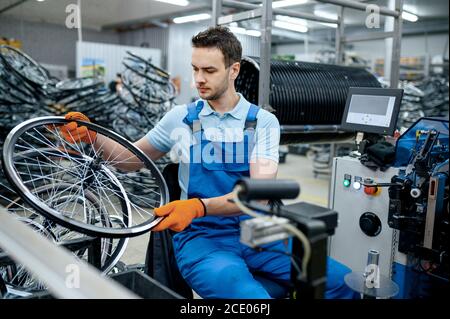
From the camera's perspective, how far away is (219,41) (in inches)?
64.4

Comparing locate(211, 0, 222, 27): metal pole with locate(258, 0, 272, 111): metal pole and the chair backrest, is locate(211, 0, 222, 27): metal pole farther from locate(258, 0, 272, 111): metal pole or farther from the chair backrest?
the chair backrest

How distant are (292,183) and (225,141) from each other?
0.85 metres

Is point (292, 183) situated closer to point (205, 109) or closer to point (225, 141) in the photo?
point (225, 141)

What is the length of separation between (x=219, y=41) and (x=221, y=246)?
2.70 feet

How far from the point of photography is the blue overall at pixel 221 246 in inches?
54.5

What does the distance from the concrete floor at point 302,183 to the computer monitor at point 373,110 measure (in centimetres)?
120

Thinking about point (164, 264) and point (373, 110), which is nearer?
point (164, 264)

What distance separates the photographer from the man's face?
64.1 inches

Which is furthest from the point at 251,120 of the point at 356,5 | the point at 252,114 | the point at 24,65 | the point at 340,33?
the point at 24,65

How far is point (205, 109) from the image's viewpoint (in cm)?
180

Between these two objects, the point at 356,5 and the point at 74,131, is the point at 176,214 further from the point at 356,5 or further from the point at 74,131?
the point at 356,5

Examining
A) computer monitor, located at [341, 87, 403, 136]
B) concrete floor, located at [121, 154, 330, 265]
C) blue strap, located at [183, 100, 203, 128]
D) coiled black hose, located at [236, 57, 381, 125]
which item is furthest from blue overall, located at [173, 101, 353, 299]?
concrete floor, located at [121, 154, 330, 265]

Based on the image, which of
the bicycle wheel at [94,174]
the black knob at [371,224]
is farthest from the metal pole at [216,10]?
the black knob at [371,224]
